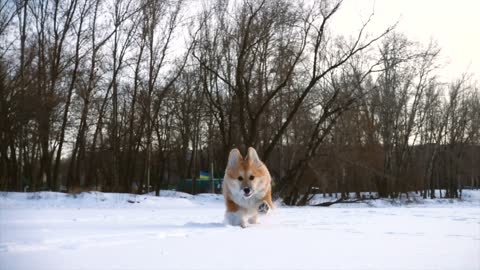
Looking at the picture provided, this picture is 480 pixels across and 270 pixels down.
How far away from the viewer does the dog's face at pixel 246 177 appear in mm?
6676

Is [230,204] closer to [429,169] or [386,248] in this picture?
[386,248]

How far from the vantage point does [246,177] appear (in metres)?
6.77

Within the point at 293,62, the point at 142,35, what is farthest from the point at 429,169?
the point at 142,35

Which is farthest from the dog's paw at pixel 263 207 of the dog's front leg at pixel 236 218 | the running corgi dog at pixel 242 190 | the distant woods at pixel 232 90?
the distant woods at pixel 232 90

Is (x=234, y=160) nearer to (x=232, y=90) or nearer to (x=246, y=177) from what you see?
(x=246, y=177)

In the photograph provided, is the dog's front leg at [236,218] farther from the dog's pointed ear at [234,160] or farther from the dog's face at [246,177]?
the dog's pointed ear at [234,160]

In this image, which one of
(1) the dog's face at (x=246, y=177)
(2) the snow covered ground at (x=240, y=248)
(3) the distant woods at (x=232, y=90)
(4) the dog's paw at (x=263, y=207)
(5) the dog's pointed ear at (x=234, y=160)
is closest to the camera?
(2) the snow covered ground at (x=240, y=248)

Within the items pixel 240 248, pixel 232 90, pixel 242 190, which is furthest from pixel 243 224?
pixel 232 90

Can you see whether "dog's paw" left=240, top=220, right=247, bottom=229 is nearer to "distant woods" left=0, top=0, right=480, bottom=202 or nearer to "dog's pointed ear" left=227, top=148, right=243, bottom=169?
"dog's pointed ear" left=227, top=148, right=243, bottom=169

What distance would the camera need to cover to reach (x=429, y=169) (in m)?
38.3

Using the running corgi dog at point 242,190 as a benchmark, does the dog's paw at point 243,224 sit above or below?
below

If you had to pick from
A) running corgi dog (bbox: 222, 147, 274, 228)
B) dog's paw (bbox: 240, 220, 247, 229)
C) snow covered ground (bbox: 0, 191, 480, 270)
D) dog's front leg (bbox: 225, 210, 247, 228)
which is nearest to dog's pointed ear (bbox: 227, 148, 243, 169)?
running corgi dog (bbox: 222, 147, 274, 228)

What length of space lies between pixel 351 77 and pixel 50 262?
61.9 feet

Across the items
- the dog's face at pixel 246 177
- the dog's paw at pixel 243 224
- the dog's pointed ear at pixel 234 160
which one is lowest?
the dog's paw at pixel 243 224
